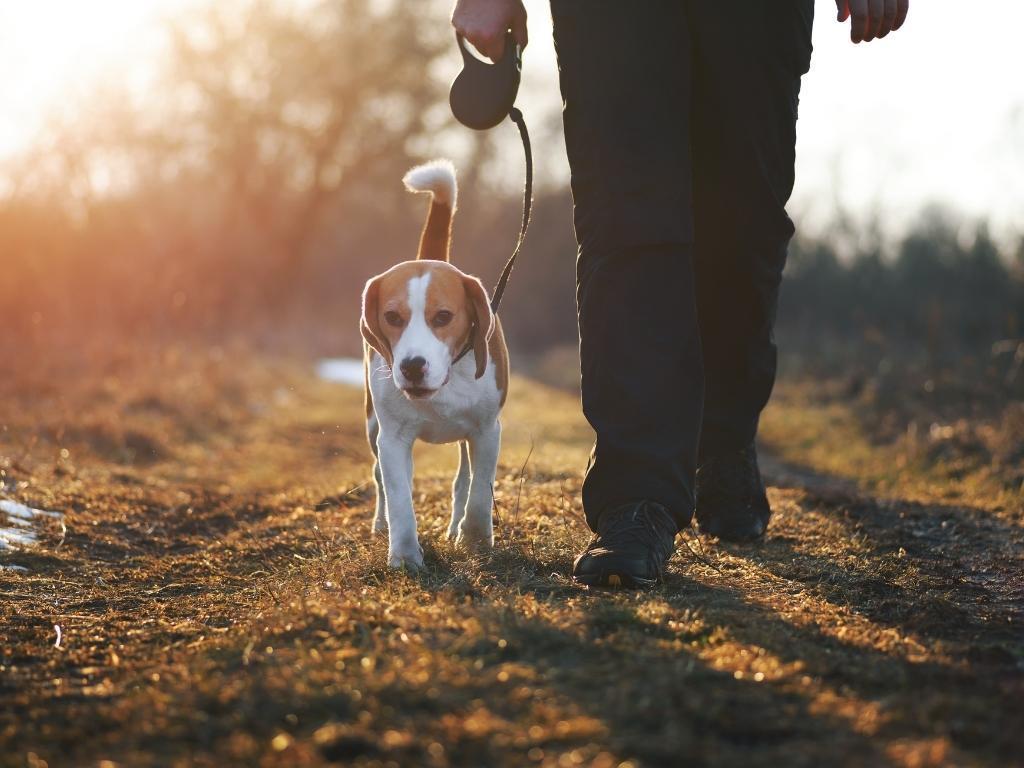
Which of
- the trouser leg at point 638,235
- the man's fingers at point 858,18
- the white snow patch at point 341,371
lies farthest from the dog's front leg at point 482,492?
the white snow patch at point 341,371

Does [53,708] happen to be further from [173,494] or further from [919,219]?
[919,219]

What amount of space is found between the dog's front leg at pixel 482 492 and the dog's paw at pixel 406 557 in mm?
271

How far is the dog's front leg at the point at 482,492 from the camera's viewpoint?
11.6ft

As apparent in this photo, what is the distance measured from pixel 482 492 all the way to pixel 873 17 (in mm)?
1846

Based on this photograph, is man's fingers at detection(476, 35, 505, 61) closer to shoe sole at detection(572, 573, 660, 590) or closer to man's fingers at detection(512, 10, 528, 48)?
man's fingers at detection(512, 10, 528, 48)

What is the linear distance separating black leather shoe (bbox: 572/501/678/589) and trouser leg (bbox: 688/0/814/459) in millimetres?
852

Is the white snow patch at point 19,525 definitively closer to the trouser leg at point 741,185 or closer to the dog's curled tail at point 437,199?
the dog's curled tail at point 437,199

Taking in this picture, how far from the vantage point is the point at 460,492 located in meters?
4.01

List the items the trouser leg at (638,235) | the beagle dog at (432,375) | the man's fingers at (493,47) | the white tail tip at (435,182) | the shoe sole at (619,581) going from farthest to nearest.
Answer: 1. the white tail tip at (435,182)
2. the man's fingers at (493,47)
3. the beagle dog at (432,375)
4. the trouser leg at (638,235)
5. the shoe sole at (619,581)

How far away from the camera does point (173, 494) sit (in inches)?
197

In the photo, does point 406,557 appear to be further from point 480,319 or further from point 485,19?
point 485,19

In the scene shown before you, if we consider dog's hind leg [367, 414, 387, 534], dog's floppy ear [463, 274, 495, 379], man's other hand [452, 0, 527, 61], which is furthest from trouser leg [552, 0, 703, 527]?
dog's hind leg [367, 414, 387, 534]

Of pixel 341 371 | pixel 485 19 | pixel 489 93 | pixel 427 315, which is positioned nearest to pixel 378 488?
pixel 427 315

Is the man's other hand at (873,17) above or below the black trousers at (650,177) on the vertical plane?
above
